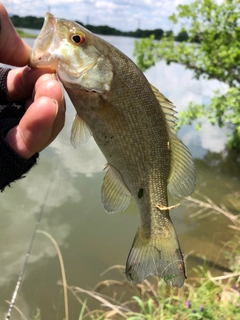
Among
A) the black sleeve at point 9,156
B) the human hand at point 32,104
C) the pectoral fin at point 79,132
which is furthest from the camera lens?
the pectoral fin at point 79,132

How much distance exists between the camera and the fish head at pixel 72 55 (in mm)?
1583

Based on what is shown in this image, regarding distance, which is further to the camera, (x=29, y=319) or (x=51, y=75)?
(x=29, y=319)

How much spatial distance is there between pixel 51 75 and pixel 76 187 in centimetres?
585

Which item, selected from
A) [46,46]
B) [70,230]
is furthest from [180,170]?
[70,230]

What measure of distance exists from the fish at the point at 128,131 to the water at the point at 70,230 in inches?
116

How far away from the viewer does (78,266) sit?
5.27 meters

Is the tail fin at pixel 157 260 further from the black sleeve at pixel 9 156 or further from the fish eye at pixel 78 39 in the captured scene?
the fish eye at pixel 78 39

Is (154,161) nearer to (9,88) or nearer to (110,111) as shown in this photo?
(110,111)

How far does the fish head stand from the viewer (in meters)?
1.58

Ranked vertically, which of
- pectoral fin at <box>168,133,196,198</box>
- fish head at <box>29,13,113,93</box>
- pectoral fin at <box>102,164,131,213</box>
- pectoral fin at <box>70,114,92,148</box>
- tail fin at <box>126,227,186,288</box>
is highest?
fish head at <box>29,13,113,93</box>

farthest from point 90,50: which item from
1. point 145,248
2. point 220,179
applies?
point 220,179

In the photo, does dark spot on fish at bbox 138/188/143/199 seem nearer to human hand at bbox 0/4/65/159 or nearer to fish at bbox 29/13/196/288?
fish at bbox 29/13/196/288

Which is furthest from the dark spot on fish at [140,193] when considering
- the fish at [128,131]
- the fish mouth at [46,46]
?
the fish mouth at [46,46]

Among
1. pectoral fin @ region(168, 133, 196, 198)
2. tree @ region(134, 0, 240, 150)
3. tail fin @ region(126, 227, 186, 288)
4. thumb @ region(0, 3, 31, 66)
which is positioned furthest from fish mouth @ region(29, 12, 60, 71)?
tree @ region(134, 0, 240, 150)
